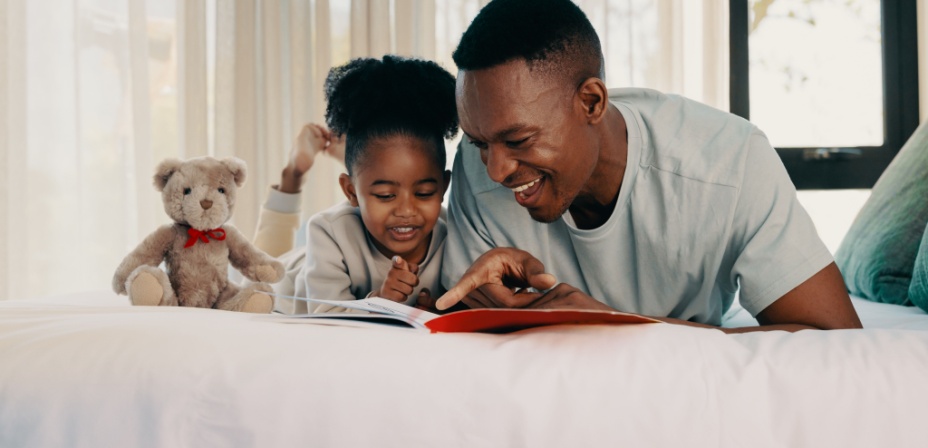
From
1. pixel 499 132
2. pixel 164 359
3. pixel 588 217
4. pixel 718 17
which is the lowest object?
pixel 164 359

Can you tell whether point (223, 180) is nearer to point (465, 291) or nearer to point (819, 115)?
point (465, 291)

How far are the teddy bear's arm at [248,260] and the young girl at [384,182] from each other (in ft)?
0.30

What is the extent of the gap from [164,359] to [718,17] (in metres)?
2.96

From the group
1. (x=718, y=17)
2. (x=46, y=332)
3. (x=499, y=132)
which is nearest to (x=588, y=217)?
(x=499, y=132)

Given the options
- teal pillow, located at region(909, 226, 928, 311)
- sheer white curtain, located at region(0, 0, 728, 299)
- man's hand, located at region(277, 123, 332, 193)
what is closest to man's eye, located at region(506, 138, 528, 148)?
teal pillow, located at region(909, 226, 928, 311)

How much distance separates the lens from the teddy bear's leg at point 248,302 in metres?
1.40

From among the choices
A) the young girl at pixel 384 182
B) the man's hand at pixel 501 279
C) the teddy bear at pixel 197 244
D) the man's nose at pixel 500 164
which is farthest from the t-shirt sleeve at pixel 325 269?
the man's nose at pixel 500 164

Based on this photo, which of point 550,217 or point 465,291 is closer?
point 465,291

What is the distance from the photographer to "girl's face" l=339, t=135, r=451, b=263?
1.48 metres

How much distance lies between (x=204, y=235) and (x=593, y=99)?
705 mm

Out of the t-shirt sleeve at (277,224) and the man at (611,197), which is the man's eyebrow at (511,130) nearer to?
the man at (611,197)

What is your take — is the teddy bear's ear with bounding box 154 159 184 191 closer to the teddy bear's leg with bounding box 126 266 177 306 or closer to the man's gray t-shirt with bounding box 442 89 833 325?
the teddy bear's leg with bounding box 126 266 177 306

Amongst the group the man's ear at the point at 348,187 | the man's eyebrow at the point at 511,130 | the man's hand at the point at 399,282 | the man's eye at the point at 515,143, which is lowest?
the man's hand at the point at 399,282

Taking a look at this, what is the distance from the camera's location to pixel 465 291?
1.13 m
